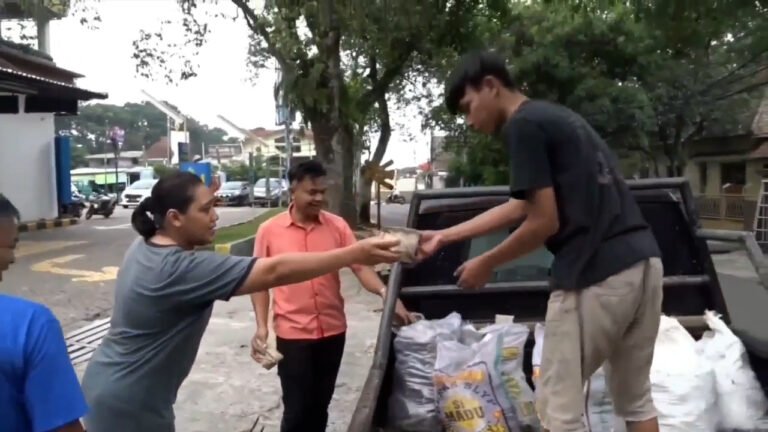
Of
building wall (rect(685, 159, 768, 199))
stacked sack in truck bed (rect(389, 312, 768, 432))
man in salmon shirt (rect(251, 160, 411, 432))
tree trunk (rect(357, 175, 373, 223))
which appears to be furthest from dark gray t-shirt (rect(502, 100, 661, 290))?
building wall (rect(685, 159, 768, 199))

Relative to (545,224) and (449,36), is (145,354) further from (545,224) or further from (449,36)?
(449,36)

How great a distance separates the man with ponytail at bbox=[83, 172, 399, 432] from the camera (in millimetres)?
2654

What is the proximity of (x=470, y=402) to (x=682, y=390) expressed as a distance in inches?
31.6

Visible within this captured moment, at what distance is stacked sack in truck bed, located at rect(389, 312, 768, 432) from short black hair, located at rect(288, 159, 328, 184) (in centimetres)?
98

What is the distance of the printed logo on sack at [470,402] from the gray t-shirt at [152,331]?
3.76ft

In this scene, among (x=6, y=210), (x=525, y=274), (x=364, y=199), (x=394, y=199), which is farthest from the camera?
(x=394, y=199)

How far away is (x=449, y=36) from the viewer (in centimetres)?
1552

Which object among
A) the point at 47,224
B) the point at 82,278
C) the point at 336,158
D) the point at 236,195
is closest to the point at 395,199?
the point at 236,195

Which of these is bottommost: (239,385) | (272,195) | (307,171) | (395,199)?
(395,199)

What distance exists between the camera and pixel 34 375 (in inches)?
73.2

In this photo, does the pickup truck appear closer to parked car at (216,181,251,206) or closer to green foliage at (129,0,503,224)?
green foliage at (129,0,503,224)

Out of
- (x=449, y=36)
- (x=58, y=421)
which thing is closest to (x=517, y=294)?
(x=58, y=421)

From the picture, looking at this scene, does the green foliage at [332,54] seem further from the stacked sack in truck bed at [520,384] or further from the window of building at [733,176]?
the window of building at [733,176]

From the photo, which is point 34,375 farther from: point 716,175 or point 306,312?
point 716,175
